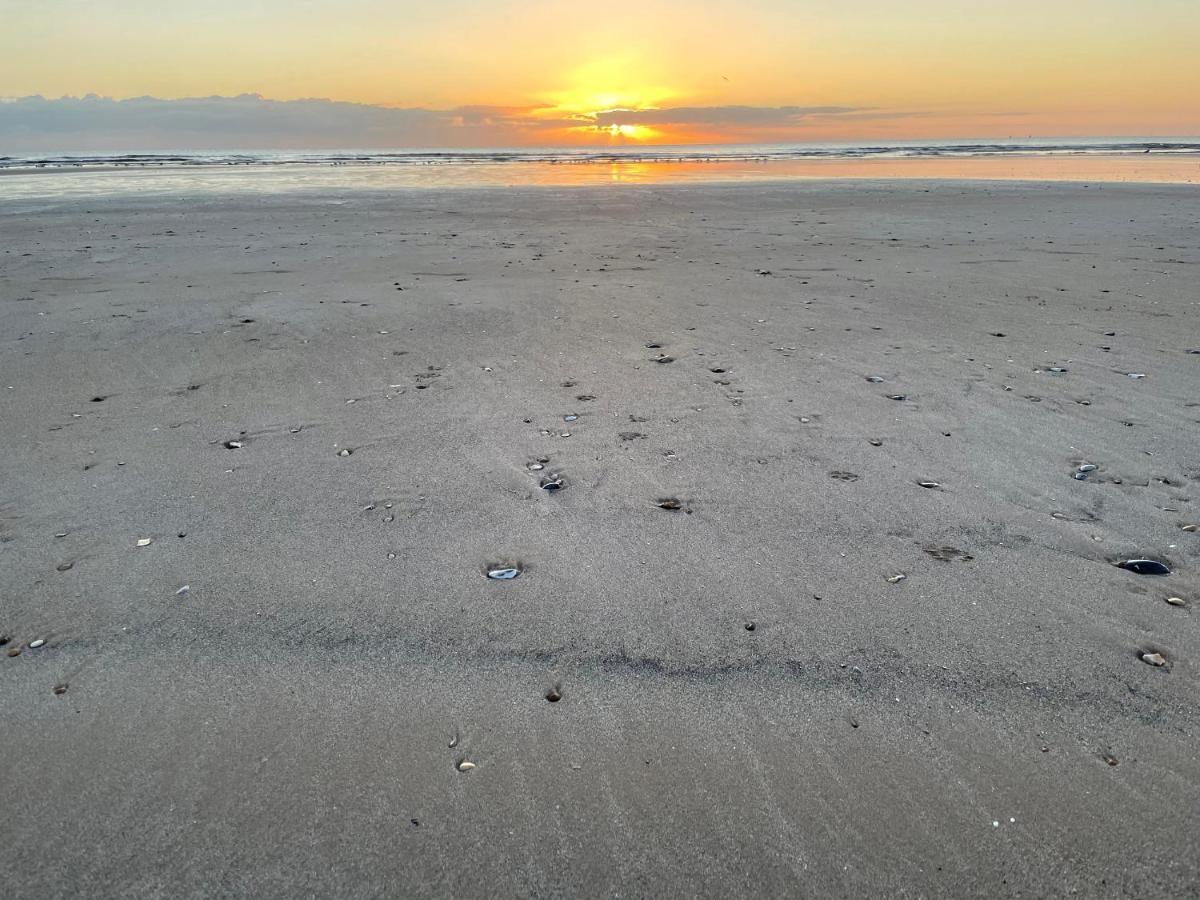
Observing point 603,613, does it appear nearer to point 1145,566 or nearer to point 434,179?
point 1145,566

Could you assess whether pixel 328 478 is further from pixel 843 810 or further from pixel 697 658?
pixel 843 810

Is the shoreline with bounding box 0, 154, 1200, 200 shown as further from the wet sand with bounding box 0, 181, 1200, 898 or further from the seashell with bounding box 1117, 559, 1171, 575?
the seashell with bounding box 1117, 559, 1171, 575

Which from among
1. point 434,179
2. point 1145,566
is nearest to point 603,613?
point 1145,566

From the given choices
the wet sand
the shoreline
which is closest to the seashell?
the wet sand

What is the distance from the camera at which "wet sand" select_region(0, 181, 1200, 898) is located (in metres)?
1.97

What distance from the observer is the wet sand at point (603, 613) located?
77.7 inches

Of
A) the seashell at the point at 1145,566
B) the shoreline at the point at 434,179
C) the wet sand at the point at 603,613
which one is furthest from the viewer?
the shoreline at the point at 434,179

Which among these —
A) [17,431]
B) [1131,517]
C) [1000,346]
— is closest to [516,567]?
[1131,517]

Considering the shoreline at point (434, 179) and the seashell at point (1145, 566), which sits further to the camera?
the shoreline at point (434, 179)

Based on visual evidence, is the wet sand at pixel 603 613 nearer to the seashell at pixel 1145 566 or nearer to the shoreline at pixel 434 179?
the seashell at pixel 1145 566

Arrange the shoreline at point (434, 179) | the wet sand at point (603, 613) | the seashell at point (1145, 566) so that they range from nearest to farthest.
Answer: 1. the wet sand at point (603, 613)
2. the seashell at point (1145, 566)
3. the shoreline at point (434, 179)

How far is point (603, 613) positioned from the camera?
2.88m

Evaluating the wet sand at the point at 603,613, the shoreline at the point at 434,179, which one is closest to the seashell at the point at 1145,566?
the wet sand at the point at 603,613

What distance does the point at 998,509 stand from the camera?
139 inches
